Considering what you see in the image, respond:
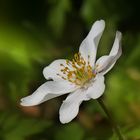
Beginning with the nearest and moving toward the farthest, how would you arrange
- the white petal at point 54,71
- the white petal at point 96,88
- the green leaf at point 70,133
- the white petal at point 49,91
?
1. the white petal at point 96,88
2. the white petal at point 49,91
3. the white petal at point 54,71
4. the green leaf at point 70,133

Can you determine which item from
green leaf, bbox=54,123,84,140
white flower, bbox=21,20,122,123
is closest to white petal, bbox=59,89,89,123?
white flower, bbox=21,20,122,123

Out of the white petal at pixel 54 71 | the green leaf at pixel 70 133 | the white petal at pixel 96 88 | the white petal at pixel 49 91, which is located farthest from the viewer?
the green leaf at pixel 70 133

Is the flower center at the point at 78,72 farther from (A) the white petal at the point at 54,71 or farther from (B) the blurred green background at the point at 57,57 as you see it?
(B) the blurred green background at the point at 57,57

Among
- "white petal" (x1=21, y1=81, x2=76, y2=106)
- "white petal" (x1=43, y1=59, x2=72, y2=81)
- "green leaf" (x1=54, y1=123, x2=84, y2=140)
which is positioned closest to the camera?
"white petal" (x1=21, y1=81, x2=76, y2=106)

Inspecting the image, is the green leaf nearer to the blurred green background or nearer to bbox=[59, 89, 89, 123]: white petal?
the blurred green background

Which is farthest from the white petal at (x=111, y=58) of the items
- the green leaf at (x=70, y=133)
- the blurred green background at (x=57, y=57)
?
the green leaf at (x=70, y=133)

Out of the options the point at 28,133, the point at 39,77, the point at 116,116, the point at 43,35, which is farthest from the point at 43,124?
the point at 43,35

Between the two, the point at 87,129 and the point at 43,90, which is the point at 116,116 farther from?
the point at 43,90

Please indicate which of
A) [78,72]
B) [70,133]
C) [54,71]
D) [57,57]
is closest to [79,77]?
[78,72]
